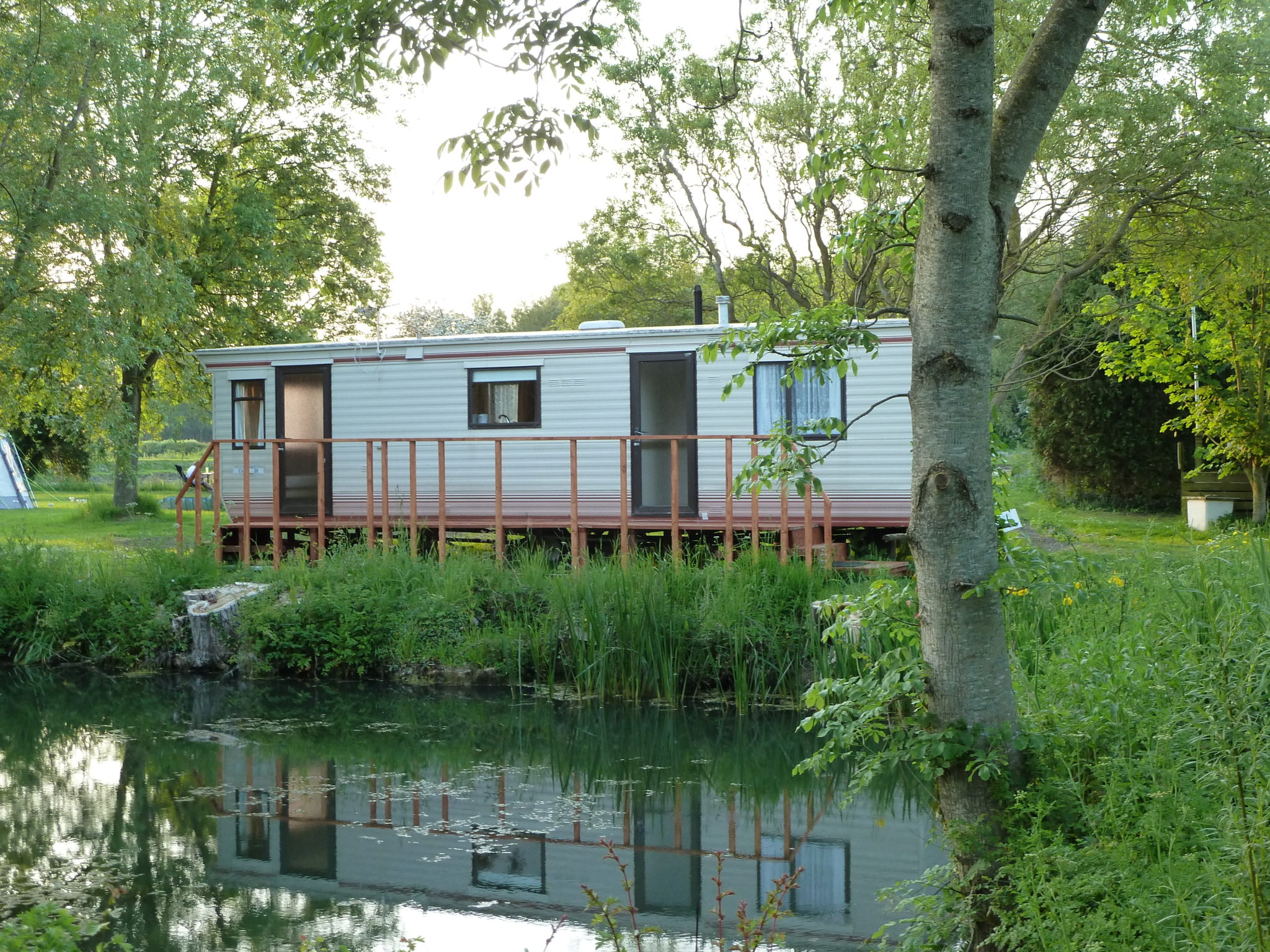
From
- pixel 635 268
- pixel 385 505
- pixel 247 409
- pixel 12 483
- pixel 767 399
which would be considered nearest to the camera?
pixel 385 505

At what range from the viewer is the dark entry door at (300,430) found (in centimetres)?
1303

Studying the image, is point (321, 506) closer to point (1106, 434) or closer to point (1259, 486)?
point (1259, 486)

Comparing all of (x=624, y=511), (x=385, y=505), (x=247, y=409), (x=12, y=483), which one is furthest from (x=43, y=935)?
(x=12, y=483)

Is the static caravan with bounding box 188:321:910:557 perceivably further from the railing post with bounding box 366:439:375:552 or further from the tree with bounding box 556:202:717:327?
the tree with bounding box 556:202:717:327

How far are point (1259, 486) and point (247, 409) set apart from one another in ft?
36.2

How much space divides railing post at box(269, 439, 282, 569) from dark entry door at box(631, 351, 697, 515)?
3227 mm

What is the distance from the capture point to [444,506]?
11609 mm

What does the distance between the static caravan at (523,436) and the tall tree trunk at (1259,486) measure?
5.20m

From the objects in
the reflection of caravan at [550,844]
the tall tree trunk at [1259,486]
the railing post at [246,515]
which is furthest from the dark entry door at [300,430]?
the tall tree trunk at [1259,486]

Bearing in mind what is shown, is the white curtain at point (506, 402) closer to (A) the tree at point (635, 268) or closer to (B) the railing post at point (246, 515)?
(B) the railing post at point (246, 515)

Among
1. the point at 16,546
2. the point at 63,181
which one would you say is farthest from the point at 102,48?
the point at 16,546

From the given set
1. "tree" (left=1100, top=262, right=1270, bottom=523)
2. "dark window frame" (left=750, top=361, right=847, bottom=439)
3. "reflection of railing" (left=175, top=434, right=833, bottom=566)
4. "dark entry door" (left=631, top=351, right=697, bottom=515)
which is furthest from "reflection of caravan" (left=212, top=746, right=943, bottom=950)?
"tree" (left=1100, top=262, right=1270, bottom=523)

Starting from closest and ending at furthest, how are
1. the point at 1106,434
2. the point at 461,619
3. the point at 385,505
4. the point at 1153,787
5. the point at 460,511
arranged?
the point at 1153,787 < the point at 461,619 < the point at 385,505 < the point at 460,511 < the point at 1106,434

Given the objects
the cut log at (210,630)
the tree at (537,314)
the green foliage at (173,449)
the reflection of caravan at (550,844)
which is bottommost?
the reflection of caravan at (550,844)
